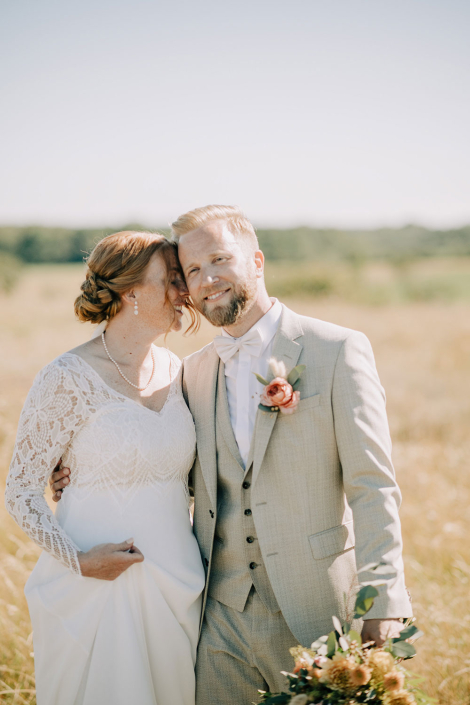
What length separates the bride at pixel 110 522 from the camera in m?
2.46

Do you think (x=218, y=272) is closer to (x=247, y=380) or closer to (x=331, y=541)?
(x=247, y=380)

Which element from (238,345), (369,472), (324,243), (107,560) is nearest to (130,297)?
(238,345)

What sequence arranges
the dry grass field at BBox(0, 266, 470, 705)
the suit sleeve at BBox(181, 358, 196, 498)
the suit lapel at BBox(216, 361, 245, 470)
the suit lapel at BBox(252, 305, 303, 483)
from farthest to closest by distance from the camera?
the dry grass field at BBox(0, 266, 470, 705)
the suit sleeve at BBox(181, 358, 196, 498)
the suit lapel at BBox(216, 361, 245, 470)
the suit lapel at BBox(252, 305, 303, 483)

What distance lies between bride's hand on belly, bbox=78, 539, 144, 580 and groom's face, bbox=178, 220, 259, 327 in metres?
1.07

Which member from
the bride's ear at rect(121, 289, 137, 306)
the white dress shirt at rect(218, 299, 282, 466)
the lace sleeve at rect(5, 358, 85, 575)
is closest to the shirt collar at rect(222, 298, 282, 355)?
the white dress shirt at rect(218, 299, 282, 466)

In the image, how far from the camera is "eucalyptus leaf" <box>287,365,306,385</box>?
251 centimetres

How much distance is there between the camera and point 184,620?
263 cm

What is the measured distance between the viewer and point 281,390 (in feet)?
8.14

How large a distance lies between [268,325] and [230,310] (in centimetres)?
22

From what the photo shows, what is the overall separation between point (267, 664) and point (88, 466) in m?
1.16

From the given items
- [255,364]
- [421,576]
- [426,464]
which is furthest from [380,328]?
[255,364]

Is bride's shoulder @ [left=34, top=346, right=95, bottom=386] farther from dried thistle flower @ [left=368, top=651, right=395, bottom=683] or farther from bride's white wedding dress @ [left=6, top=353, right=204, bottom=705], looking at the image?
dried thistle flower @ [left=368, top=651, right=395, bottom=683]

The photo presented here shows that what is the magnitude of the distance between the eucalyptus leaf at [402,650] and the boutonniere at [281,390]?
0.94m

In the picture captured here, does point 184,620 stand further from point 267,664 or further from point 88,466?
point 88,466
